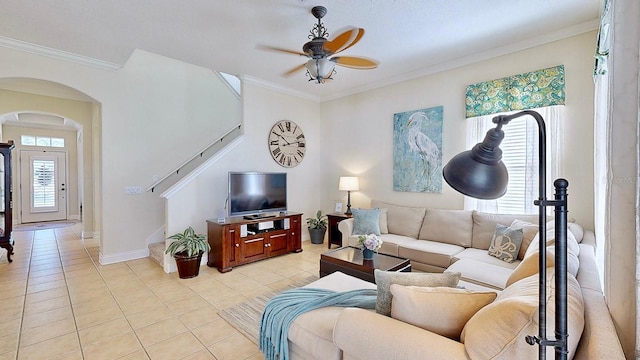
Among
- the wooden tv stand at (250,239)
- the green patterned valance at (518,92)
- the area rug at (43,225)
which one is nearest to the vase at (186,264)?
the wooden tv stand at (250,239)

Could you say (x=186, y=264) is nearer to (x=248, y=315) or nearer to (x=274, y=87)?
(x=248, y=315)

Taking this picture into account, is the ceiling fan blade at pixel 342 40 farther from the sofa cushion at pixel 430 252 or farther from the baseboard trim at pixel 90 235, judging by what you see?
the baseboard trim at pixel 90 235

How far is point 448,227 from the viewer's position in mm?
3773

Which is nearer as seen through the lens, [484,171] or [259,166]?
[484,171]

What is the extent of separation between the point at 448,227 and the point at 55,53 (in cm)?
560

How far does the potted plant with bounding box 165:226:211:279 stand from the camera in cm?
368

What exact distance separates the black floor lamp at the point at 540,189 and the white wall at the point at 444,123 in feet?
9.83

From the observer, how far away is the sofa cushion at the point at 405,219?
13.5ft

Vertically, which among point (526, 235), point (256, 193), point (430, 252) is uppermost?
point (256, 193)

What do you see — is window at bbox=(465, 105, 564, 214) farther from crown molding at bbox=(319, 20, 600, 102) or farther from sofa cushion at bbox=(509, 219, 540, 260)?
crown molding at bbox=(319, 20, 600, 102)

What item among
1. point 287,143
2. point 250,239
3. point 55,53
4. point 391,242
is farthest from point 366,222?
point 55,53

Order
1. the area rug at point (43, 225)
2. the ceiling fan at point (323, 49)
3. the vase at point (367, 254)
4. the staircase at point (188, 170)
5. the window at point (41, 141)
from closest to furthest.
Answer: the ceiling fan at point (323, 49) → the vase at point (367, 254) → the staircase at point (188, 170) → the area rug at point (43, 225) → the window at point (41, 141)

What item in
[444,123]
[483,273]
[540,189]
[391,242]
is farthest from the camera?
[444,123]

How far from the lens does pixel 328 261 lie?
315 cm
